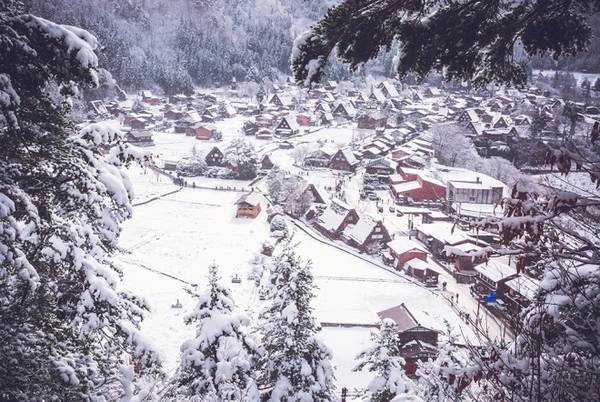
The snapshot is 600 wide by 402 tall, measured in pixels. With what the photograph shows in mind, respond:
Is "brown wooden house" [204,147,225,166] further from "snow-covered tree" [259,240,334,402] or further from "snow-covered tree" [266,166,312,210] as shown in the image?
"snow-covered tree" [259,240,334,402]

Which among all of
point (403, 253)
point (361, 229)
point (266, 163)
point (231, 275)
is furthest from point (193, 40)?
point (403, 253)

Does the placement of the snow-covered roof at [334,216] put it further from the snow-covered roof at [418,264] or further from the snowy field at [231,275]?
Answer: the snow-covered roof at [418,264]

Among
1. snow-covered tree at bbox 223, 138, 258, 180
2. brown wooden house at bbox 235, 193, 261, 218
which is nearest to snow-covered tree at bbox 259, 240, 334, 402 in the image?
brown wooden house at bbox 235, 193, 261, 218

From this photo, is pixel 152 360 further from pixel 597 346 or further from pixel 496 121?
pixel 496 121

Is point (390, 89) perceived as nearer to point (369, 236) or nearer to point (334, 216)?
point (334, 216)

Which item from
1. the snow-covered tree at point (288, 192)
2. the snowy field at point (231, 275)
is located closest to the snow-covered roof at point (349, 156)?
the snow-covered tree at point (288, 192)

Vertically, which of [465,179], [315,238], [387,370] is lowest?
[315,238]
